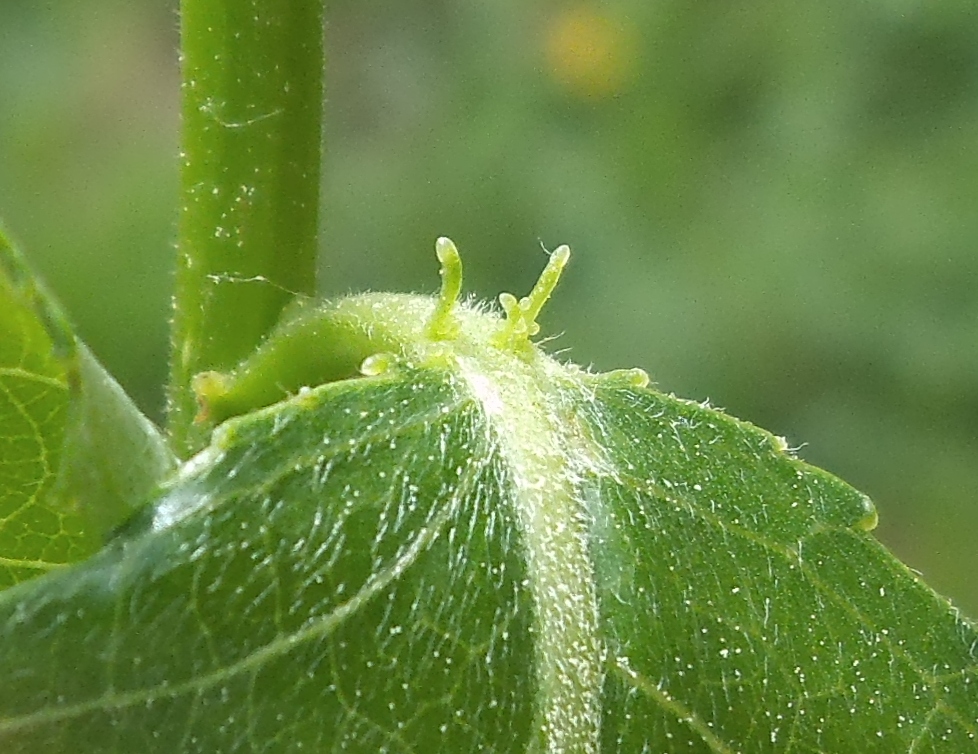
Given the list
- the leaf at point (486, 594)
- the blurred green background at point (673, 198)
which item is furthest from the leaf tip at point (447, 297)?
the blurred green background at point (673, 198)

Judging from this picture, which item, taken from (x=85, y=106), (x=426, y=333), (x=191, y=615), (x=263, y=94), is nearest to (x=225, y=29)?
(x=263, y=94)

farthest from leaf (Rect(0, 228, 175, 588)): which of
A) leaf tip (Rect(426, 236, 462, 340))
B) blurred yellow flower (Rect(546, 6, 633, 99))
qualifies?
blurred yellow flower (Rect(546, 6, 633, 99))

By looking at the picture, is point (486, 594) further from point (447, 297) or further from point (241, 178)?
point (241, 178)

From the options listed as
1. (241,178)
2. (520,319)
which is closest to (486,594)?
(520,319)

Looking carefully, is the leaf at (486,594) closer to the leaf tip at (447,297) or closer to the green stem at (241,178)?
the leaf tip at (447,297)

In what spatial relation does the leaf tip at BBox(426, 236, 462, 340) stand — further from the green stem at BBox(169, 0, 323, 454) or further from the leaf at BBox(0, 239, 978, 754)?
the green stem at BBox(169, 0, 323, 454)

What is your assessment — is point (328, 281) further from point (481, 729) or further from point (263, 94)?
point (481, 729)
